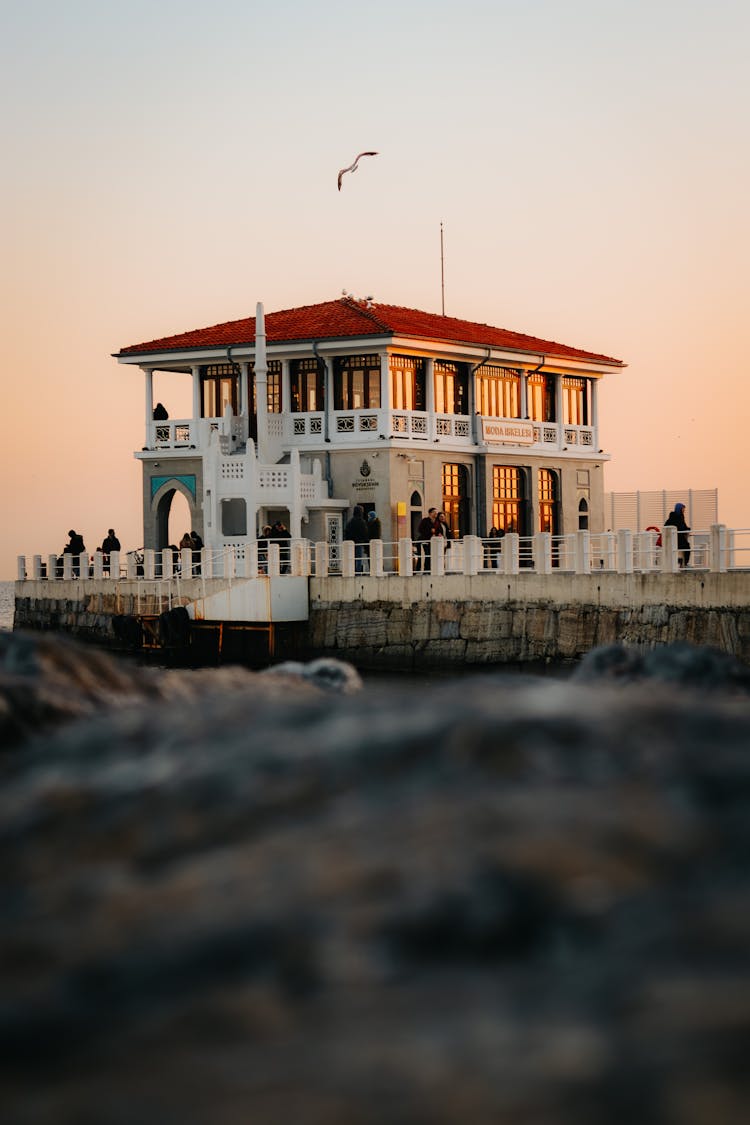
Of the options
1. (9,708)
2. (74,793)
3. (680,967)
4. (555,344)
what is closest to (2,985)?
(74,793)

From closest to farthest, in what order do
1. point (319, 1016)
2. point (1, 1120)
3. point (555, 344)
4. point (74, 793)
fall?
1. point (1, 1120)
2. point (319, 1016)
3. point (74, 793)
4. point (555, 344)

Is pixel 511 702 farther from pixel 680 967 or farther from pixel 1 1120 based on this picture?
pixel 1 1120

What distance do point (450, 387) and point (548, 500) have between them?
4860 mm

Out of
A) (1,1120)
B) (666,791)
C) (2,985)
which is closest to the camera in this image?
(1,1120)

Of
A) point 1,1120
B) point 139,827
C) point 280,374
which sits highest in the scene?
point 280,374

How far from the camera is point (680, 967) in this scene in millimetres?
3391

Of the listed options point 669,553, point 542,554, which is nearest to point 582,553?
point 542,554

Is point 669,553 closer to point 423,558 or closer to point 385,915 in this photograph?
point 423,558

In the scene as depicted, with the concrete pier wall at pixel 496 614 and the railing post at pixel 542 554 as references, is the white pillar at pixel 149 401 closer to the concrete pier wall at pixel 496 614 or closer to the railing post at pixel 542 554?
the concrete pier wall at pixel 496 614

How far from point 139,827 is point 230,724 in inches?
31.2

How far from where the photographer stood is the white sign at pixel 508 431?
141 ft

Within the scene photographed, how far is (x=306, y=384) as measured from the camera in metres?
42.2

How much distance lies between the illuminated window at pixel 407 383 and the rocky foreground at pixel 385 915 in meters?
36.0

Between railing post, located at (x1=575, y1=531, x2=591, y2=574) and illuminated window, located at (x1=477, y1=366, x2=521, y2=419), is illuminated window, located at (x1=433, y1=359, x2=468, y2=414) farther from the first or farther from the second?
railing post, located at (x1=575, y1=531, x2=591, y2=574)
